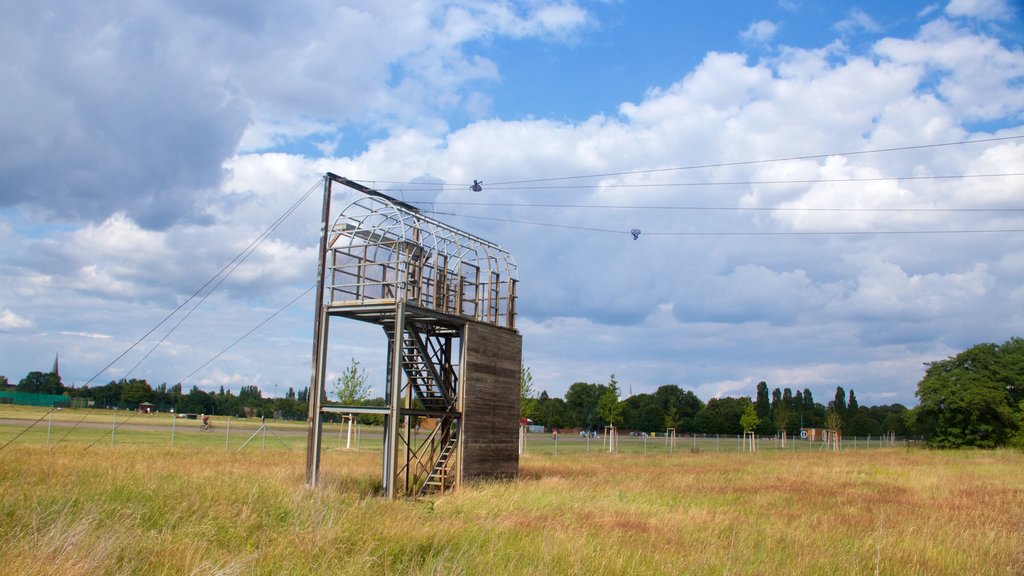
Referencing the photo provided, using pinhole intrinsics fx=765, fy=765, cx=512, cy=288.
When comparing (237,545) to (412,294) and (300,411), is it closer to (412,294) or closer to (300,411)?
(412,294)

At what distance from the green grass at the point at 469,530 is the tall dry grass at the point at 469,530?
0.13 feet

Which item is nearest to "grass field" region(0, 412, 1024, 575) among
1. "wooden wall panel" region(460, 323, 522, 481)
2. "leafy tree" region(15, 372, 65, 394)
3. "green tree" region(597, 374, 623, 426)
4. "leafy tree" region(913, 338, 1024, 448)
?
"wooden wall panel" region(460, 323, 522, 481)

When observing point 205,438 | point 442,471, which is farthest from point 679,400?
point 442,471

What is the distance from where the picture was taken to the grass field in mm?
10141

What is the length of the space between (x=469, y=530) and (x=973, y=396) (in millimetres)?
61817

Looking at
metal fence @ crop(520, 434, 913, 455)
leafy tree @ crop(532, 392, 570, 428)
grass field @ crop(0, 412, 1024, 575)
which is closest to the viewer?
grass field @ crop(0, 412, 1024, 575)

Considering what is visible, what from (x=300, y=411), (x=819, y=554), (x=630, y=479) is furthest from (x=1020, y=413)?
(x=300, y=411)

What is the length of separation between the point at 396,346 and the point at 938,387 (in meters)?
60.0

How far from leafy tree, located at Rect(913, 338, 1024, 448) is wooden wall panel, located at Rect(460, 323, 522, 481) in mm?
51547

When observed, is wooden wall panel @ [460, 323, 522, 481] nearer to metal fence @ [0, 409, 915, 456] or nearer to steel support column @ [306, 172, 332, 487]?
steel support column @ [306, 172, 332, 487]

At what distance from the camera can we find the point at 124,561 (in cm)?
930

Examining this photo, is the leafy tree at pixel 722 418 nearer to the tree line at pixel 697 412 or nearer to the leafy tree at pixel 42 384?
the tree line at pixel 697 412

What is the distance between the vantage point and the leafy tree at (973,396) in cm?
6278

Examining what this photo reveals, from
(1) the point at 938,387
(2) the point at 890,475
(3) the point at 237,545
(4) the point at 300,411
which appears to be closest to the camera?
(3) the point at 237,545
